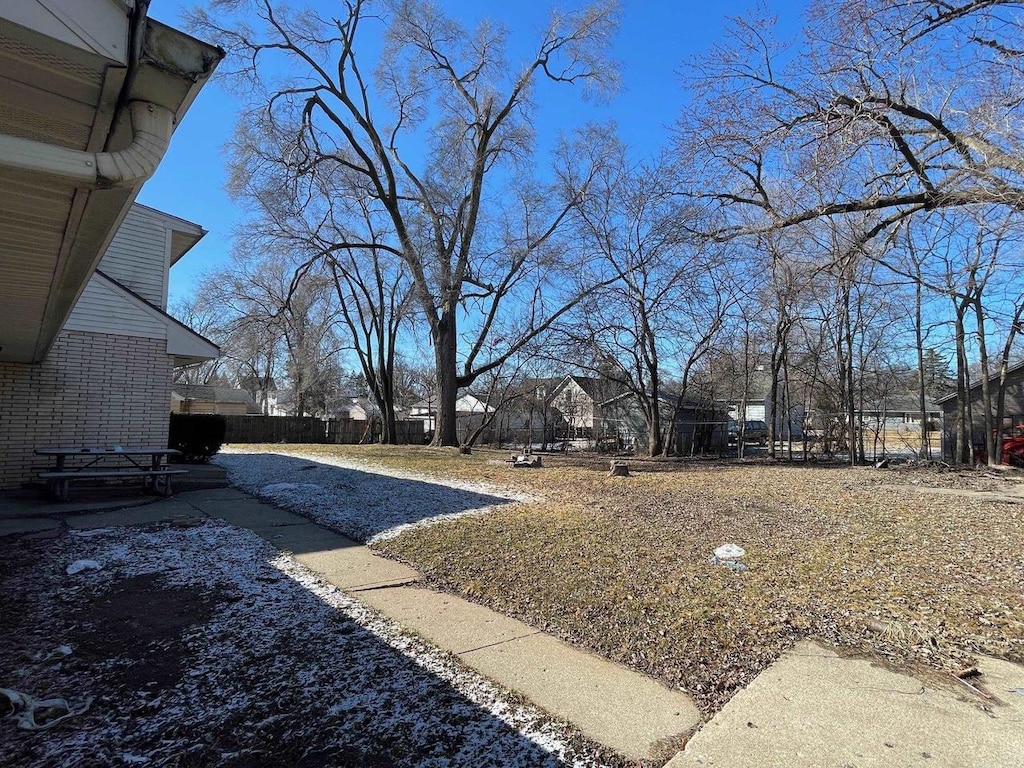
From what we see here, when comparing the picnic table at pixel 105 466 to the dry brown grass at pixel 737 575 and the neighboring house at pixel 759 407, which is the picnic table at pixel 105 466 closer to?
the dry brown grass at pixel 737 575

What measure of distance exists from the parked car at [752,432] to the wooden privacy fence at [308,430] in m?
17.0

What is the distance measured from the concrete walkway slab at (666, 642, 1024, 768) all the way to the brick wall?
31.7ft

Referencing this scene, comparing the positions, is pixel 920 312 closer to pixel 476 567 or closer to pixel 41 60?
pixel 476 567

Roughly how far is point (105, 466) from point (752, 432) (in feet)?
101

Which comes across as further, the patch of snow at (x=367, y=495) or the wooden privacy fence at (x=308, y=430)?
the wooden privacy fence at (x=308, y=430)

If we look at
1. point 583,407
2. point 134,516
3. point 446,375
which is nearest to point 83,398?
point 134,516

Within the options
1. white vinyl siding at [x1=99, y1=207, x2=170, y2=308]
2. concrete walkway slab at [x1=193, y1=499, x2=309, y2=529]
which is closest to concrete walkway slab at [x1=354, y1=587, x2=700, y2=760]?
concrete walkway slab at [x1=193, y1=499, x2=309, y2=529]

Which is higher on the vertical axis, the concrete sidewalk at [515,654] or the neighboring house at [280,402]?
the neighboring house at [280,402]

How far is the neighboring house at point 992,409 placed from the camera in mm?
18969

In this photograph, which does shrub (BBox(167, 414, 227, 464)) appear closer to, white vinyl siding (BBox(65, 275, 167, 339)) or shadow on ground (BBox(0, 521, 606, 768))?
white vinyl siding (BBox(65, 275, 167, 339))

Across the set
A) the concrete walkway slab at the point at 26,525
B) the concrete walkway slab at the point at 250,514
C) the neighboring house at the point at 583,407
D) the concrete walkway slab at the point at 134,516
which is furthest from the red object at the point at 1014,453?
the concrete walkway slab at the point at 26,525

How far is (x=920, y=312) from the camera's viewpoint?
723 inches

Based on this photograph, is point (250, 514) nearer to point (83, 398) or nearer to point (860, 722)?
point (83, 398)

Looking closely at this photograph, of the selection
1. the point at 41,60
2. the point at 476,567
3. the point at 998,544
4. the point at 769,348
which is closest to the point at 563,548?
the point at 476,567
